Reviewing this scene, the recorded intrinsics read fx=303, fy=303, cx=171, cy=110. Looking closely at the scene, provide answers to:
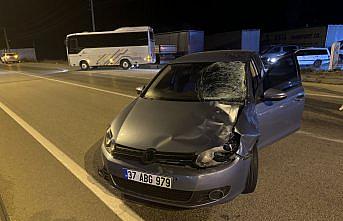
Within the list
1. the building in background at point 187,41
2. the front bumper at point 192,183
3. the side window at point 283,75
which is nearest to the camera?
the front bumper at point 192,183

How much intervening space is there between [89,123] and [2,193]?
10.5ft

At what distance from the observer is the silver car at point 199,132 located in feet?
9.45

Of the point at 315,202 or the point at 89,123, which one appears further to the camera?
the point at 89,123

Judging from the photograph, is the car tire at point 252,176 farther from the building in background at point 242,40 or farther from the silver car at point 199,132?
the building in background at point 242,40

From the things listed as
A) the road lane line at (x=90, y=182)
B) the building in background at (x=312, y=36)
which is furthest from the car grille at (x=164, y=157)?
the building in background at (x=312, y=36)

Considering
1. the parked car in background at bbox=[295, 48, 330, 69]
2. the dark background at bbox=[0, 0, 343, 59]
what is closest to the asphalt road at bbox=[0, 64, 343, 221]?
the parked car in background at bbox=[295, 48, 330, 69]

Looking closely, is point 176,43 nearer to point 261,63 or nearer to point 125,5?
point 261,63

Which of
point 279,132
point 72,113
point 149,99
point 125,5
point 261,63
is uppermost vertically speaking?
point 125,5

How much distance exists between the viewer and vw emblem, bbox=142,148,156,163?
2971mm

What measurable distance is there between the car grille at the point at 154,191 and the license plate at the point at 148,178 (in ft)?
0.15

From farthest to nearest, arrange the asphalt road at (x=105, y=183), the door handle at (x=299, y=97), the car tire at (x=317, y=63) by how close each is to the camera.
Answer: the car tire at (x=317, y=63) < the door handle at (x=299, y=97) < the asphalt road at (x=105, y=183)

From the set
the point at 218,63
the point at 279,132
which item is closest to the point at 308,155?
the point at 279,132

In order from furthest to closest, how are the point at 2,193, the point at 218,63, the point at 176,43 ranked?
1. the point at 176,43
2. the point at 218,63
3. the point at 2,193

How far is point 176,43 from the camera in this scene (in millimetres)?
30000
